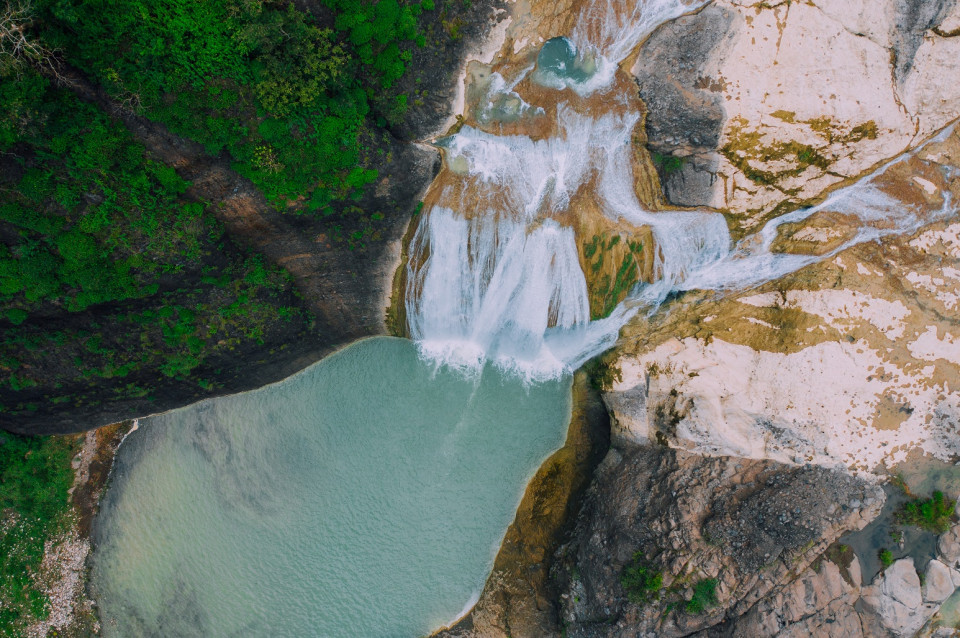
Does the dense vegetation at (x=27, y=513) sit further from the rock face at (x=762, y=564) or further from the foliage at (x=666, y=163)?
the foliage at (x=666, y=163)

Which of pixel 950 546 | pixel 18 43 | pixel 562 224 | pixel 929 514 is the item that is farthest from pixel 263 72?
pixel 950 546

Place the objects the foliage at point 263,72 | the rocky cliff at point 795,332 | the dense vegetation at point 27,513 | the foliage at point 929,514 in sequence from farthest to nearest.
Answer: the dense vegetation at point 27,513, the foliage at point 929,514, the rocky cliff at point 795,332, the foliage at point 263,72

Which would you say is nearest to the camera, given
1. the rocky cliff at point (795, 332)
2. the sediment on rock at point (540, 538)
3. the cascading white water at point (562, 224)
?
the rocky cliff at point (795, 332)

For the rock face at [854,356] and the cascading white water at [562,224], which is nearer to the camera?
the rock face at [854,356]

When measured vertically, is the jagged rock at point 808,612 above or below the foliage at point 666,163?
below

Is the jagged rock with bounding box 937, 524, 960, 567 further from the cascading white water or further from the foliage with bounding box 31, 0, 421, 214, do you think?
the foliage with bounding box 31, 0, 421, 214

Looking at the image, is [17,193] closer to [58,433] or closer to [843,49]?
[58,433]

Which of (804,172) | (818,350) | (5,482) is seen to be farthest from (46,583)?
(804,172)

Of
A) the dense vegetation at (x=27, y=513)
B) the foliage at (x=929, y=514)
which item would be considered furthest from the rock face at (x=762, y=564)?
the dense vegetation at (x=27, y=513)
